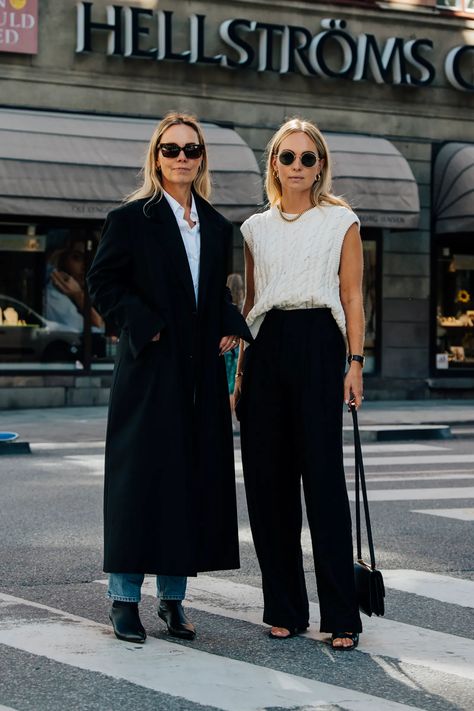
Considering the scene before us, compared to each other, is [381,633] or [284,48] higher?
[284,48]

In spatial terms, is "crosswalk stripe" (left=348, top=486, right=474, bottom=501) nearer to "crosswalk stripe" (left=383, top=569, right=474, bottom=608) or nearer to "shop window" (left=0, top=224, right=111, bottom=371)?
"crosswalk stripe" (left=383, top=569, right=474, bottom=608)

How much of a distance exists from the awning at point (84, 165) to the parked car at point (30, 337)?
153cm

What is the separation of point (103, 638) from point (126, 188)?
1327cm

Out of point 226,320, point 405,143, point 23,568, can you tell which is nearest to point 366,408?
point 405,143

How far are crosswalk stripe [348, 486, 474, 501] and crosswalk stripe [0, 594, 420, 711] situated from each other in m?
4.82

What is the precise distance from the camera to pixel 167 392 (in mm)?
5305

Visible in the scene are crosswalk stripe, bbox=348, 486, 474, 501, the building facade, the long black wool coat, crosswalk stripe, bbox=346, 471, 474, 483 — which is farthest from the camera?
the building facade

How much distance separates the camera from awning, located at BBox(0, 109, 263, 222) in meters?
17.6

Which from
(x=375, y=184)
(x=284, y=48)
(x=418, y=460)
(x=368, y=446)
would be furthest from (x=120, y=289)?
(x=284, y=48)

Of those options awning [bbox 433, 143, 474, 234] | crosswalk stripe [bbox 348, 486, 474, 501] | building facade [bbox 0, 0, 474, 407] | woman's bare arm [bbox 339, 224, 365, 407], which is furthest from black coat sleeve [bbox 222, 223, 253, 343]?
awning [bbox 433, 143, 474, 234]

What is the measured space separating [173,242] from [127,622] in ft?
4.64

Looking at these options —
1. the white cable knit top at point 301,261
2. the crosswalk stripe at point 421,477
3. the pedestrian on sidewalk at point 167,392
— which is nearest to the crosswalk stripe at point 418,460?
the crosswalk stripe at point 421,477

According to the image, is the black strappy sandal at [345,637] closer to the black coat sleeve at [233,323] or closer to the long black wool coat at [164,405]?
the long black wool coat at [164,405]

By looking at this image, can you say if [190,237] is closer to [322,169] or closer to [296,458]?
[322,169]
